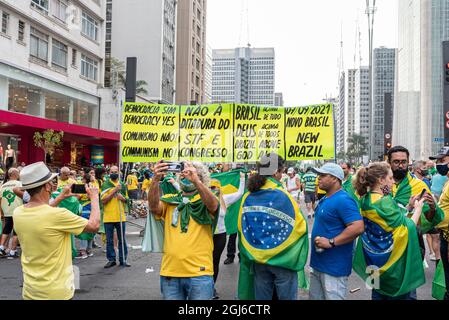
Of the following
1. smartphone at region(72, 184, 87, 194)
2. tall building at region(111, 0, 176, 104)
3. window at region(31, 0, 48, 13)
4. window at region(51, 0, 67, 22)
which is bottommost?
smartphone at region(72, 184, 87, 194)

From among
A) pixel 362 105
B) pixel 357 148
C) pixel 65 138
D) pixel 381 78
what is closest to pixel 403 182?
pixel 65 138

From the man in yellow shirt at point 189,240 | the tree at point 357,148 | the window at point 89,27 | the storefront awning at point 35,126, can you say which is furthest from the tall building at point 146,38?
the tree at point 357,148

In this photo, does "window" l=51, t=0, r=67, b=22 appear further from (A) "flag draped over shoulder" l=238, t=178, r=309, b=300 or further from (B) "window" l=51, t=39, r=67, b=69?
(A) "flag draped over shoulder" l=238, t=178, r=309, b=300

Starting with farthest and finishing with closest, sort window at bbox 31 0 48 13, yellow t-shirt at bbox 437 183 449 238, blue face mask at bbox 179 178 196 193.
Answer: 1. window at bbox 31 0 48 13
2. yellow t-shirt at bbox 437 183 449 238
3. blue face mask at bbox 179 178 196 193

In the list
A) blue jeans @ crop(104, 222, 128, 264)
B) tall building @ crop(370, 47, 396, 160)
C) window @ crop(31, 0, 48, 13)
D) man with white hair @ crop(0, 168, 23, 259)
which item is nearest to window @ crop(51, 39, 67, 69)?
window @ crop(31, 0, 48, 13)

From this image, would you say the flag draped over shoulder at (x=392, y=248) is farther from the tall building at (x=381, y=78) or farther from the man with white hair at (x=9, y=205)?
the tall building at (x=381, y=78)

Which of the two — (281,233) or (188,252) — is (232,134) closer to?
(281,233)

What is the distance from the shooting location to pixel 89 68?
3909 centimetres

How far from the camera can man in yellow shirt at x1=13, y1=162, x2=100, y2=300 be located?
370cm

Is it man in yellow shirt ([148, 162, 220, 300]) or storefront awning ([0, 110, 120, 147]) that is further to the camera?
storefront awning ([0, 110, 120, 147])

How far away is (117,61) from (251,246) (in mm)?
58850

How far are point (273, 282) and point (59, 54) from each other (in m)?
32.9

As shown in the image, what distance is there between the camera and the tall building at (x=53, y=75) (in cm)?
2720

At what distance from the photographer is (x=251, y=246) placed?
4.48 metres
